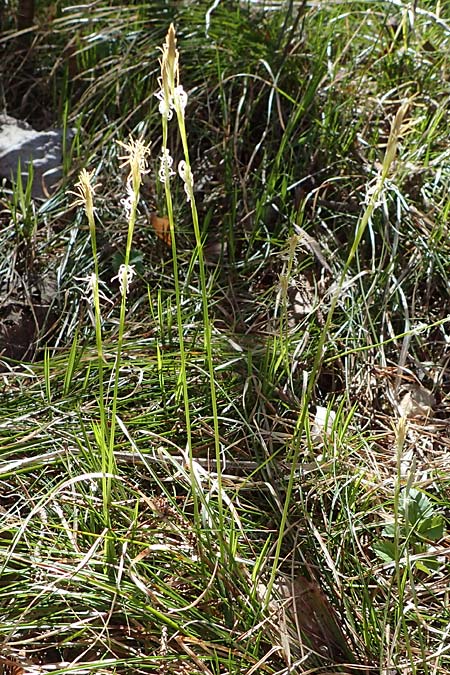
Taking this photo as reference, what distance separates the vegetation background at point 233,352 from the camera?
160cm

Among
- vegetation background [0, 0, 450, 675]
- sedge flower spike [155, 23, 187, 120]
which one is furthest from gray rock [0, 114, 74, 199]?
sedge flower spike [155, 23, 187, 120]

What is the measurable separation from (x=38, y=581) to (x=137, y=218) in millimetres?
1401

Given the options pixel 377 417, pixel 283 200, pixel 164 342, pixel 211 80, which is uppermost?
pixel 211 80

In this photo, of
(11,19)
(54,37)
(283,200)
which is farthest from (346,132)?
A: (11,19)

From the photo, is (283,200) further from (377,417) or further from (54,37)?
(54,37)

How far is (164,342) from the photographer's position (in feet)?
7.48

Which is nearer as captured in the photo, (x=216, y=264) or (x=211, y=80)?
(x=216, y=264)

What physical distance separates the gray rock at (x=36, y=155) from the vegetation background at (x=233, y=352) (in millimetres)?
87

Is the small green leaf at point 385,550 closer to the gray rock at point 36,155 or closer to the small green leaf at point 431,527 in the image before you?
the small green leaf at point 431,527

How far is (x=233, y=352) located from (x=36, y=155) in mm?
1216

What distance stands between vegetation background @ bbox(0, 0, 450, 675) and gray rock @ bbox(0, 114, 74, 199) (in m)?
0.09

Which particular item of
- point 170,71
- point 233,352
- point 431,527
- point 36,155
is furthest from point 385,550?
point 36,155

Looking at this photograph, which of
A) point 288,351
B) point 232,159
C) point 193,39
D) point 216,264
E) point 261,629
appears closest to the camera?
point 261,629

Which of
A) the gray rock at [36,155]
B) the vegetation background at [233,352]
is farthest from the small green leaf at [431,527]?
the gray rock at [36,155]
